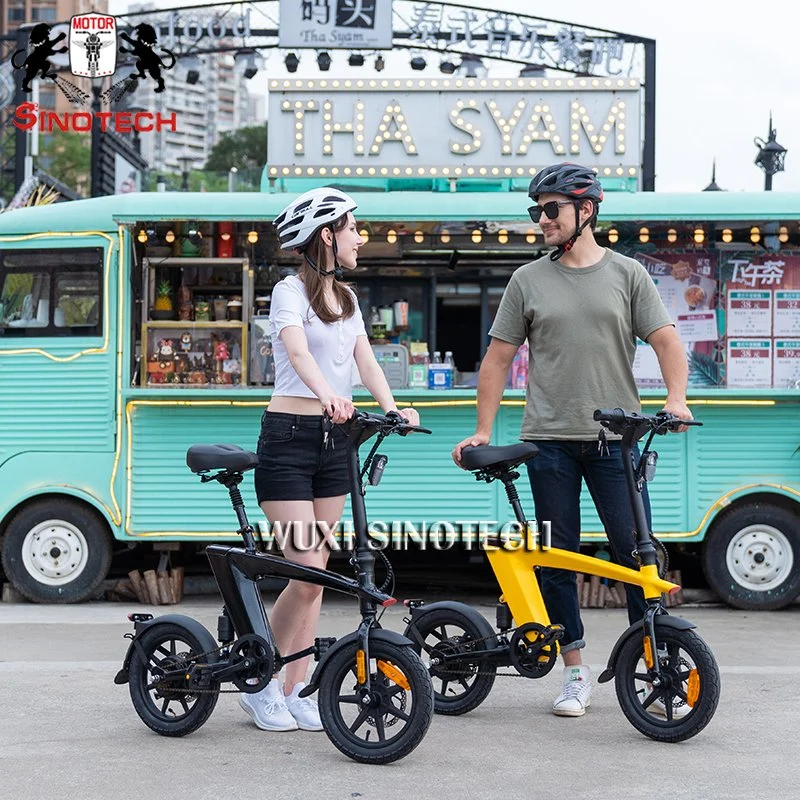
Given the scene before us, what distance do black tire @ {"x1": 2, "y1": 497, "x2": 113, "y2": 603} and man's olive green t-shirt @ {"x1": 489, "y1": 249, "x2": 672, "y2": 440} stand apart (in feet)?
13.5

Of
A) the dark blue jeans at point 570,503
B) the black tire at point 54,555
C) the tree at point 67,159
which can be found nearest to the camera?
the dark blue jeans at point 570,503

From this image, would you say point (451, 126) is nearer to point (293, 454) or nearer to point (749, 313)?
point (749, 313)

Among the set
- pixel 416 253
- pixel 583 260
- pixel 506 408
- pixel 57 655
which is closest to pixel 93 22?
pixel 416 253

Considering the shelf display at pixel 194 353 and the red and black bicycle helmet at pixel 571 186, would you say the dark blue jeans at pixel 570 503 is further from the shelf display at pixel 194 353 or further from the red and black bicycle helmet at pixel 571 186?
the shelf display at pixel 194 353

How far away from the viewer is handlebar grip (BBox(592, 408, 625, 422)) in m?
4.79

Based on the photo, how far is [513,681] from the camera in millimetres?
6000

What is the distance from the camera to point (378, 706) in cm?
447

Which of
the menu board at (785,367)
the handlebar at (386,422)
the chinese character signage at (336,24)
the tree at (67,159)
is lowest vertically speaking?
the handlebar at (386,422)

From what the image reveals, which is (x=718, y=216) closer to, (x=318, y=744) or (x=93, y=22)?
(x=318, y=744)

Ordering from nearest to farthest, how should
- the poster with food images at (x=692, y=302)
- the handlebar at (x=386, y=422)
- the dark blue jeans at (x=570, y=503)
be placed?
the handlebar at (x=386, y=422) < the dark blue jeans at (x=570, y=503) < the poster with food images at (x=692, y=302)

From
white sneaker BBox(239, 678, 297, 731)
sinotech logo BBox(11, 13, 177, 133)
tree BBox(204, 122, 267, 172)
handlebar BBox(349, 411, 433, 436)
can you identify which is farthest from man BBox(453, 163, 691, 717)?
tree BBox(204, 122, 267, 172)

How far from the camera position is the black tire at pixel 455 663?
5137 millimetres

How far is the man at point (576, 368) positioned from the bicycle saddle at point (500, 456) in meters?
0.12

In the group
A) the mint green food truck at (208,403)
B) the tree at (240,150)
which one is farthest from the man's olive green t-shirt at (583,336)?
the tree at (240,150)
